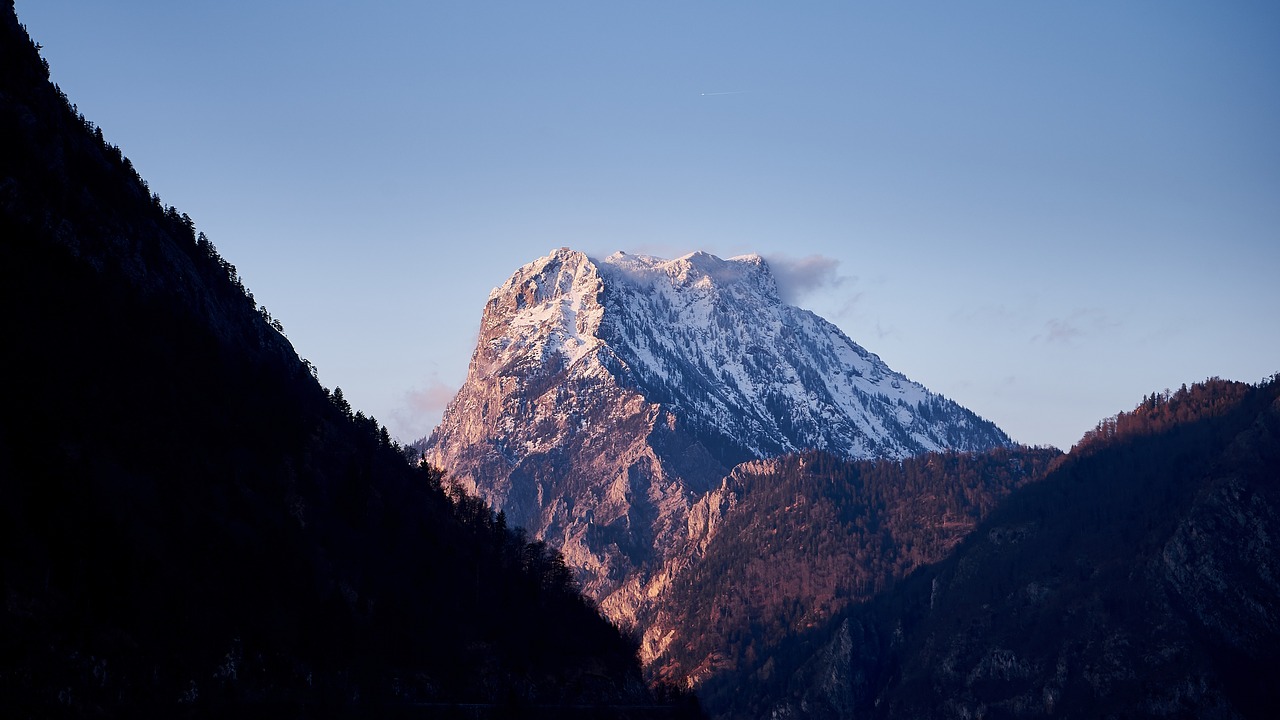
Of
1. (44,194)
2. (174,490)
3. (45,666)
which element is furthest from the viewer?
(44,194)

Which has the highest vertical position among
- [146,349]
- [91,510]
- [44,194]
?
[44,194]

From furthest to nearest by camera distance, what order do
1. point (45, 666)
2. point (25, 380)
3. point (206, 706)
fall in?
point (25, 380), point (206, 706), point (45, 666)

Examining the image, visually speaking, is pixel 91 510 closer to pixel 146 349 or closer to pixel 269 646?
pixel 269 646

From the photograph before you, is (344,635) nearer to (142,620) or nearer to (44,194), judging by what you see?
(142,620)

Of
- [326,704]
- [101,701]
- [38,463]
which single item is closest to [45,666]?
[101,701]

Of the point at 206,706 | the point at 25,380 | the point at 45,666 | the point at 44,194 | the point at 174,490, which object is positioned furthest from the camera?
the point at 44,194

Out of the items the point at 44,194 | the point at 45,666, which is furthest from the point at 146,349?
the point at 45,666

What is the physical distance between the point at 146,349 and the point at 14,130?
115ft

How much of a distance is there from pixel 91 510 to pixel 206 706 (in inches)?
1073

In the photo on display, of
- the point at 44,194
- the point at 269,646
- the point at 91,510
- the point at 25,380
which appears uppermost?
the point at 44,194

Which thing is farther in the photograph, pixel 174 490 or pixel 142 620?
pixel 174 490

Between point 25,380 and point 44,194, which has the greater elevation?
point 44,194

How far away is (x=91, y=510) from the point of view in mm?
157750

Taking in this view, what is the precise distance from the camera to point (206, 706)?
149 metres
